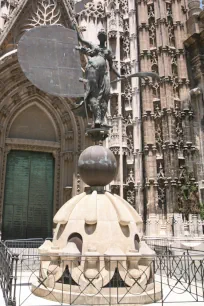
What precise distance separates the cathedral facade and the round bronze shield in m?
4.08

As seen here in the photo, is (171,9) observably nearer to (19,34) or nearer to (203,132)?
(203,132)

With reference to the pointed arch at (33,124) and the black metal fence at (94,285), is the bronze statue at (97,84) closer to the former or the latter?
the black metal fence at (94,285)

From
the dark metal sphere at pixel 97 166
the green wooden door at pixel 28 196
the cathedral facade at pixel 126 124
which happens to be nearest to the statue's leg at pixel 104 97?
the dark metal sphere at pixel 97 166

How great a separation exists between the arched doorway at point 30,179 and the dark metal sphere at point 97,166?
32.6 ft

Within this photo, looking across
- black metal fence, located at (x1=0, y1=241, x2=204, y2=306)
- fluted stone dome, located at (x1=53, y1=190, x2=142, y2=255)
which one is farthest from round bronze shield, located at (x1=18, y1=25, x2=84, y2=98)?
black metal fence, located at (x1=0, y1=241, x2=204, y2=306)

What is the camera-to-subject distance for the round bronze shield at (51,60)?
10.4m

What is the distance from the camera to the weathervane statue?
301 inches

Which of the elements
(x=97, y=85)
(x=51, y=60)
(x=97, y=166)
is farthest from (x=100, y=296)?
(x=51, y=60)

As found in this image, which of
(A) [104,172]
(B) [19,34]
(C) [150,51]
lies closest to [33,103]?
(B) [19,34]

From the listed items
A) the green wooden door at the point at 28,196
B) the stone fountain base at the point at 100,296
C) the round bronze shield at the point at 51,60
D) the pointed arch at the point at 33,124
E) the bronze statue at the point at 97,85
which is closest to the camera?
the stone fountain base at the point at 100,296

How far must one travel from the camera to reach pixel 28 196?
16.5 m

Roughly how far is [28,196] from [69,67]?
25.2ft

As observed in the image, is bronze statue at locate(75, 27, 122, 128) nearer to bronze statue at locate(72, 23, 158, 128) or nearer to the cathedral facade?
bronze statue at locate(72, 23, 158, 128)

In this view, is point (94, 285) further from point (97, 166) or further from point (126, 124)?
point (126, 124)
